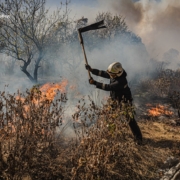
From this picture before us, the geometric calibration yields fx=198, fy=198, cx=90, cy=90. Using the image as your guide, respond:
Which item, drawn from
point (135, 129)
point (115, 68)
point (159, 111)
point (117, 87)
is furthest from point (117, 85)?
point (159, 111)

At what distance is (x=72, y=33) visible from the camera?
659 inches

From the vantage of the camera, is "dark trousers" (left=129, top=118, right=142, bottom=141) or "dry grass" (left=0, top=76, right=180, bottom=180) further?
"dark trousers" (left=129, top=118, right=142, bottom=141)

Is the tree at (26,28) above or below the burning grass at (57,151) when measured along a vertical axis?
above

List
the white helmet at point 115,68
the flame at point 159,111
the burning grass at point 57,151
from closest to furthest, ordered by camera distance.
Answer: the burning grass at point 57,151 < the white helmet at point 115,68 < the flame at point 159,111

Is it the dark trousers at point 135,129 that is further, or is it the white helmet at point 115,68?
the dark trousers at point 135,129

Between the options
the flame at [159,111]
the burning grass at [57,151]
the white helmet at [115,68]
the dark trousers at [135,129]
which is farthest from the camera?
the flame at [159,111]

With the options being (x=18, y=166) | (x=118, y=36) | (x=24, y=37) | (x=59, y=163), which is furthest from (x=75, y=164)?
(x=118, y=36)

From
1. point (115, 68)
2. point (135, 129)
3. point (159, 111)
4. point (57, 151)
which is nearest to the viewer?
point (57, 151)

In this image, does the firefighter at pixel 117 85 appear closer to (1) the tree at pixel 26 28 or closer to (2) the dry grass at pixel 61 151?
(2) the dry grass at pixel 61 151

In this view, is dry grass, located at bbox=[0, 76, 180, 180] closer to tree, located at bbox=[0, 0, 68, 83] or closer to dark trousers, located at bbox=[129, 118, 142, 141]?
dark trousers, located at bbox=[129, 118, 142, 141]

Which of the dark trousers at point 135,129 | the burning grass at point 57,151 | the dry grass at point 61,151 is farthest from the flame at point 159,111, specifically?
the burning grass at point 57,151

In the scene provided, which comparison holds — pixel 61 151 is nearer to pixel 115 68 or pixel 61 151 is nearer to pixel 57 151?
pixel 57 151

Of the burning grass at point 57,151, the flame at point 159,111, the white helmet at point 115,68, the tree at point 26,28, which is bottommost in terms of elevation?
the burning grass at point 57,151

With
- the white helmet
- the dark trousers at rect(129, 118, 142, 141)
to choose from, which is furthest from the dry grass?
the white helmet
